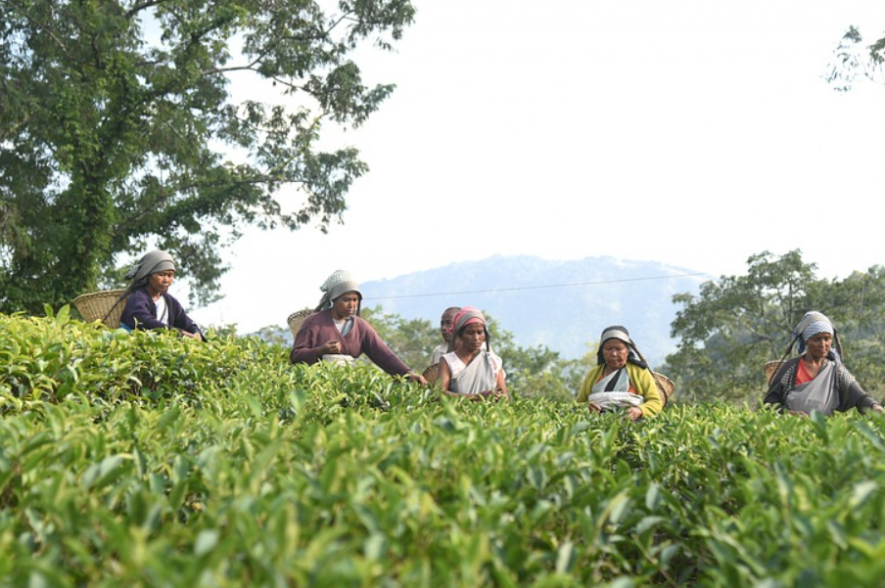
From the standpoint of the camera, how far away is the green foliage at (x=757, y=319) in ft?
94.1

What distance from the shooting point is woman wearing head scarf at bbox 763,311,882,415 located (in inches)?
235

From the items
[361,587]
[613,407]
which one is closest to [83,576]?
[361,587]

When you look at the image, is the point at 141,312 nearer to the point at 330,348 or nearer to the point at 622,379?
the point at 330,348

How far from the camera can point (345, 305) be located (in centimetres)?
667

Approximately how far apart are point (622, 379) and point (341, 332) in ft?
7.88

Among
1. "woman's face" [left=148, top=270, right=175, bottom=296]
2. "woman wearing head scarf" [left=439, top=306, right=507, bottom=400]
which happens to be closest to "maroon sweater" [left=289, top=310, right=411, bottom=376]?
"woman wearing head scarf" [left=439, top=306, right=507, bottom=400]

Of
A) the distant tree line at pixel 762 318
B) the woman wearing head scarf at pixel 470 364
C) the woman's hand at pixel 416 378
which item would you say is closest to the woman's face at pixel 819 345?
the woman wearing head scarf at pixel 470 364

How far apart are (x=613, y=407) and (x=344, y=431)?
3192 millimetres

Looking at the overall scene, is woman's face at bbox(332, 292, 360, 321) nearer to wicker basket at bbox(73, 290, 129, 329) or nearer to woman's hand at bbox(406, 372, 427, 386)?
woman's hand at bbox(406, 372, 427, 386)

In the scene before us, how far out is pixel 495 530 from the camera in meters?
1.99

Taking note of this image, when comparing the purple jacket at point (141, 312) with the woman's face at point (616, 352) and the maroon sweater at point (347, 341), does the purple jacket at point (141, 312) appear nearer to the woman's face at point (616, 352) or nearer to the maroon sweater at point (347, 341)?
the maroon sweater at point (347, 341)

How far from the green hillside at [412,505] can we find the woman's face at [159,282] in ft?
12.4

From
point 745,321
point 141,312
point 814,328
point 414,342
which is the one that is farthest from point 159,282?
point 414,342

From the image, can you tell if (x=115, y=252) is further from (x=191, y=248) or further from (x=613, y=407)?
(x=613, y=407)
